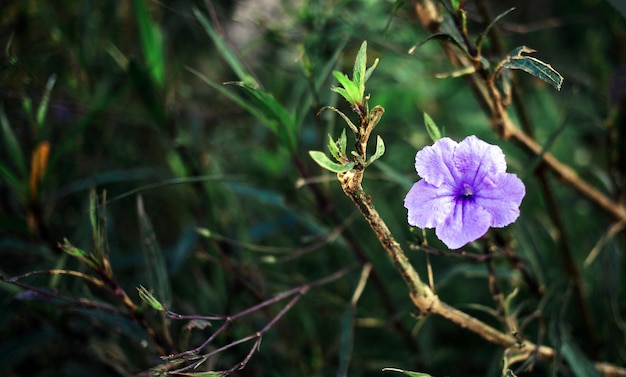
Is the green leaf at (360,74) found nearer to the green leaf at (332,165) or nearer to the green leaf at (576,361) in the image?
the green leaf at (332,165)

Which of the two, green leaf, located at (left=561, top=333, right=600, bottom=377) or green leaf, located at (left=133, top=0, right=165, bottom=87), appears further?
green leaf, located at (left=133, top=0, right=165, bottom=87)

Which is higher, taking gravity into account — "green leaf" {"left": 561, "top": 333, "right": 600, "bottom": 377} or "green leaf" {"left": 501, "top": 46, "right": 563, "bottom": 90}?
"green leaf" {"left": 501, "top": 46, "right": 563, "bottom": 90}

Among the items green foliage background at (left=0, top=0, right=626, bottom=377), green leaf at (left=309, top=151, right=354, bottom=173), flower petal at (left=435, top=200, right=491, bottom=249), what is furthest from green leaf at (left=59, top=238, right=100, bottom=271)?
flower petal at (left=435, top=200, right=491, bottom=249)

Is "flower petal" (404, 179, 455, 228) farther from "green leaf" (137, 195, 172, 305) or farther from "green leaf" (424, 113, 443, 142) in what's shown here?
"green leaf" (137, 195, 172, 305)

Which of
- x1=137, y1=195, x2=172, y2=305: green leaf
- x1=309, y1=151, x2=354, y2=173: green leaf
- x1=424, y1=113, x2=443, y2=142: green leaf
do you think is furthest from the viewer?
x1=137, y1=195, x2=172, y2=305: green leaf

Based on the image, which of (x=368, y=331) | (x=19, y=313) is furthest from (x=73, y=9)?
(x=368, y=331)

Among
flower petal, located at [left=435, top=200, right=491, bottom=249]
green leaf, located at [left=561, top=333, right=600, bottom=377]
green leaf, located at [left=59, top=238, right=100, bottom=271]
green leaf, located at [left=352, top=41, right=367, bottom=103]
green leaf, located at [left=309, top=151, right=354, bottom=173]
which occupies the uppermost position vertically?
green leaf, located at [left=352, top=41, right=367, bottom=103]

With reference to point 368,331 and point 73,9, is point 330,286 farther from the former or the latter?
point 73,9

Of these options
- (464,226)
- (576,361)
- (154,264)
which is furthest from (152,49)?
(576,361)
